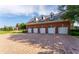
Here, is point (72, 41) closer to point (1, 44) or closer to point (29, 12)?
point (29, 12)

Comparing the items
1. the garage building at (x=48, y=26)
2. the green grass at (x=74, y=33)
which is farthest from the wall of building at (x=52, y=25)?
the green grass at (x=74, y=33)

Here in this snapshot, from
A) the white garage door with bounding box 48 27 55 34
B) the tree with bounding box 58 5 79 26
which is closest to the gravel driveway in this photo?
the white garage door with bounding box 48 27 55 34

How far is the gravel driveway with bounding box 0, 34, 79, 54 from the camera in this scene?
3.15 metres

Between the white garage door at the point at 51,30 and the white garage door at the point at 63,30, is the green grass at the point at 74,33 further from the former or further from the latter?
the white garage door at the point at 51,30

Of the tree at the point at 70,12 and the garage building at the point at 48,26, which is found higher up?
the tree at the point at 70,12

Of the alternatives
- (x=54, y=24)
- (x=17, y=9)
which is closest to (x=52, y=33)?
(x=54, y=24)

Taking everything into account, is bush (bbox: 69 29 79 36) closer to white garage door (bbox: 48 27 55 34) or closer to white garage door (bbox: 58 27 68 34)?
white garage door (bbox: 58 27 68 34)

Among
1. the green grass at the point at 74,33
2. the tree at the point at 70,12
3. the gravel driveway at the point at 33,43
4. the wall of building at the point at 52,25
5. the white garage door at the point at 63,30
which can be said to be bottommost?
the gravel driveway at the point at 33,43

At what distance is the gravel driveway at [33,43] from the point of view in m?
3.15

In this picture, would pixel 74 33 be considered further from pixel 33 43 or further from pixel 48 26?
pixel 33 43

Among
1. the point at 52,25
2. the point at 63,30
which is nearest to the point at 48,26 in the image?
the point at 52,25

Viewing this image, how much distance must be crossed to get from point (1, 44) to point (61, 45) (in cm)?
88

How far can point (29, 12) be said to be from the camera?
10.5 feet

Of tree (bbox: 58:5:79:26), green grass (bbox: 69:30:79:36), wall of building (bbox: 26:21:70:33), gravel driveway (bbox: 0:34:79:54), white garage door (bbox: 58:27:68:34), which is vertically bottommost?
gravel driveway (bbox: 0:34:79:54)
